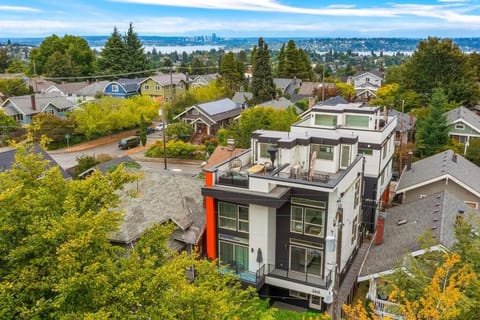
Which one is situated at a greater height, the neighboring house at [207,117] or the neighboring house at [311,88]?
the neighboring house at [311,88]

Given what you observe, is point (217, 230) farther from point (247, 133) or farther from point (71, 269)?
point (247, 133)

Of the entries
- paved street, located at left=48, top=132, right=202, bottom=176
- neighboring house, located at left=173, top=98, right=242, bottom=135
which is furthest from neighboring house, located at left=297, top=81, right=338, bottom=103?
paved street, located at left=48, top=132, right=202, bottom=176

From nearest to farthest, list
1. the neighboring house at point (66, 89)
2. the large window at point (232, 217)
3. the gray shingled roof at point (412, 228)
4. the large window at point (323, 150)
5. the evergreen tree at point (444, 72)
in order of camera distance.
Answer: the gray shingled roof at point (412, 228) → the large window at point (232, 217) → the large window at point (323, 150) → the evergreen tree at point (444, 72) → the neighboring house at point (66, 89)

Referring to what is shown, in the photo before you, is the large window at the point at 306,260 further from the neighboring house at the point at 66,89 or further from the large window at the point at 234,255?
the neighboring house at the point at 66,89

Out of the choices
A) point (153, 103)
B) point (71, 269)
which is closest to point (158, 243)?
point (71, 269)

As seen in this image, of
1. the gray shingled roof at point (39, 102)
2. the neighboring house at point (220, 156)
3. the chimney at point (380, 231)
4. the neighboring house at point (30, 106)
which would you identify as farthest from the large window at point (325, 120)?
the gray shingled roof at point (39, 102)

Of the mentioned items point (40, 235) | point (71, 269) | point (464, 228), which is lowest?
point (464, 228)

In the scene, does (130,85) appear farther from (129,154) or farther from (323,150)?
(323,150)
